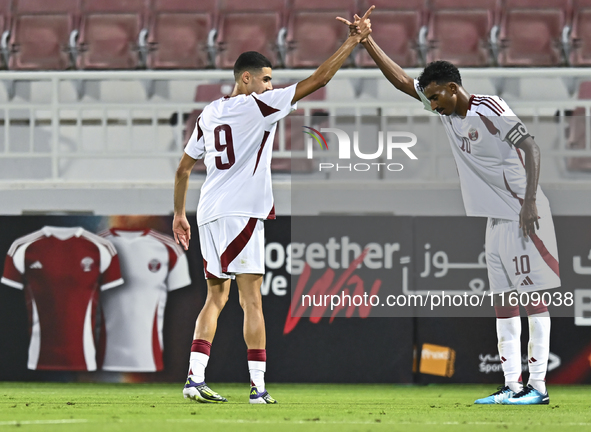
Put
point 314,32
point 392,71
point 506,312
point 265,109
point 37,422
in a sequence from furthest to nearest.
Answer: point 314,32, point 392,71, point 506,312, point 265,109, point 37,422

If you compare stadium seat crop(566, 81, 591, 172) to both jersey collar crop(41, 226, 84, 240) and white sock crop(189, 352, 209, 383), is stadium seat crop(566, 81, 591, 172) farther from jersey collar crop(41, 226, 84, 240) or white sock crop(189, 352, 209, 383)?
white sock crop(189, 352, 209, 383)

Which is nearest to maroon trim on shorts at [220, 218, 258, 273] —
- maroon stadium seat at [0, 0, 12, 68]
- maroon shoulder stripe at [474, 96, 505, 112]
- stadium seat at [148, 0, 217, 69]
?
maroon shoulder stripe at [474, 96, 505, 112]

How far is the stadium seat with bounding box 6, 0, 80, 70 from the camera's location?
983 cm

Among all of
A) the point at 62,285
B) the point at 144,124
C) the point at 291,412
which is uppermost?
the point at 144,124

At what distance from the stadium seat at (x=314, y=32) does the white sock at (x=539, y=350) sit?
225 inches

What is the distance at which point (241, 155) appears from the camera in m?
4.27

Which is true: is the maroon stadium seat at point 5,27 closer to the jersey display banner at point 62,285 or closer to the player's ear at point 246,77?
the jersey display banner at point 62,285

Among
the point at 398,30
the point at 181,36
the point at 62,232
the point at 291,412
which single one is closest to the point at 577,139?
the point at 398,30

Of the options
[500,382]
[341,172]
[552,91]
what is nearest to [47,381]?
[341,172]

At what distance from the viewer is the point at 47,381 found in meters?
6.07

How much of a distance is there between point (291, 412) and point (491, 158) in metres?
1.67

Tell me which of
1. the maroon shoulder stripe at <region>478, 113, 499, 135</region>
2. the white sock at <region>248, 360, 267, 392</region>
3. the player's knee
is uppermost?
the maroon shoulder stripe at <region>478, 113, 499, 135</region>

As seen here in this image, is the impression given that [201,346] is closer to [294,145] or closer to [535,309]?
[535,309]

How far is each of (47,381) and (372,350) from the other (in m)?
2.30
